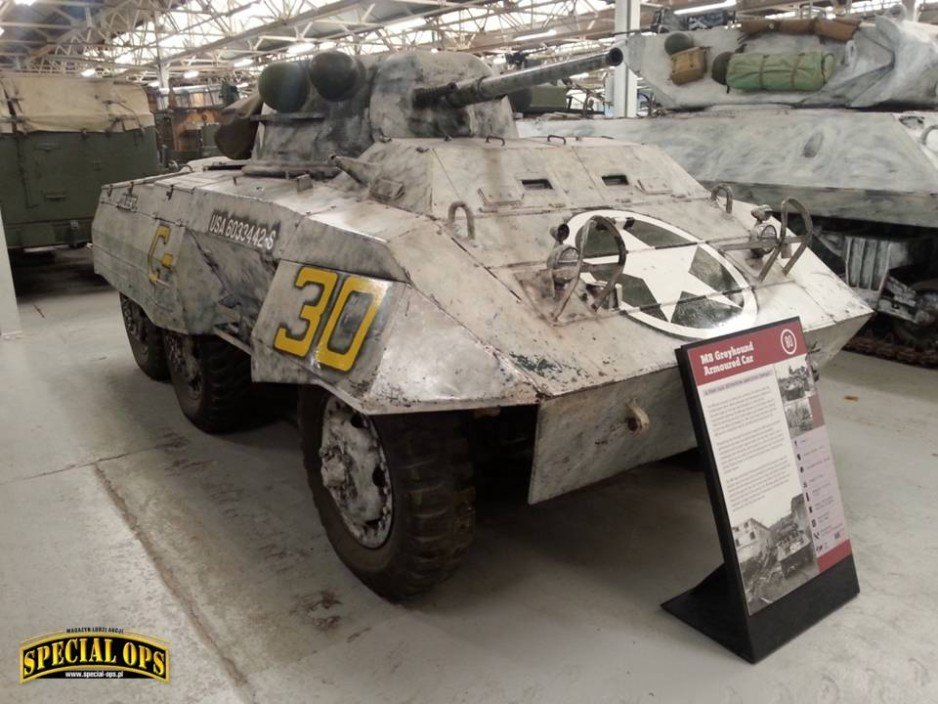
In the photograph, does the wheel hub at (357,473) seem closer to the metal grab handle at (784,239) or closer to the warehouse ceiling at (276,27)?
the metal grab handle at (784,239)

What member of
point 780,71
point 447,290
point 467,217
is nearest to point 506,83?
point 467,217

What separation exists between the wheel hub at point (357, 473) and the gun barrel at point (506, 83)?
1.58 meters

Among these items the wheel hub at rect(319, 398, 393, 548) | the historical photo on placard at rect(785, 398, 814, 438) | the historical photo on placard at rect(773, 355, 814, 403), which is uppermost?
the historical photo on placard at rect(773, 355, 814, 403)

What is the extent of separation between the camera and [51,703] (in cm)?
281

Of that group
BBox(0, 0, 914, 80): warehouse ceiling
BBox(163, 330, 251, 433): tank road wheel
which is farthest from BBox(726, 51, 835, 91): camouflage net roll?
BBox(0, 0, 914, 80): warehouse ceiling

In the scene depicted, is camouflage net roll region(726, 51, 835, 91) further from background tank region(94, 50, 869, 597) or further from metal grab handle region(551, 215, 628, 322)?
metal grab handle region(551, 215, 628, 322)

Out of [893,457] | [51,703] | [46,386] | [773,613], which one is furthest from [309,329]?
[46,386]

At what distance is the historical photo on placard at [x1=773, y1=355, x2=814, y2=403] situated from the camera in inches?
124

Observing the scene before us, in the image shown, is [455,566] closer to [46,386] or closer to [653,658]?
[653,658]

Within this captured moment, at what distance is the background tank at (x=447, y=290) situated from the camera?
2.81 meters

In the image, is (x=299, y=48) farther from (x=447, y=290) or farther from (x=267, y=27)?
(x=447, y=290)

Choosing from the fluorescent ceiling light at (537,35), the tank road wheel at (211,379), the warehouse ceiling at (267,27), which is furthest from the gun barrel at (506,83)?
the fluorescent ceiling light at (537,35)

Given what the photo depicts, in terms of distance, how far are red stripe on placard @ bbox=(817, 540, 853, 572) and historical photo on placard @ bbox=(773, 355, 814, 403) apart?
0.60 m

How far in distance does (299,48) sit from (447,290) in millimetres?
19277
